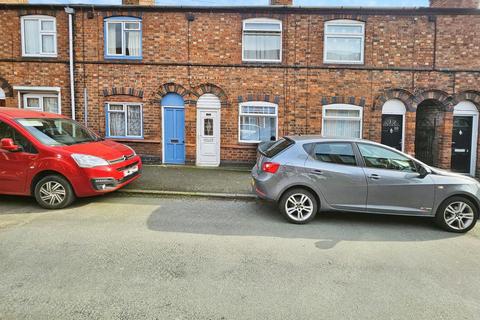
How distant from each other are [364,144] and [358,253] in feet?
6.97

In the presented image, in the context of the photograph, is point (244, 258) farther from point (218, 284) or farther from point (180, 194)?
point (180, 194)

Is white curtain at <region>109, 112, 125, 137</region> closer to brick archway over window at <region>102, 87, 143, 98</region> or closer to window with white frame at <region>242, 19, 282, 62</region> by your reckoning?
brick archway over window at <region>102, 87, 143, 98</region>

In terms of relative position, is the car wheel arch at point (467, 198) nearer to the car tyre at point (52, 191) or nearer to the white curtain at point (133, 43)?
the car tyre at point (52, 191)

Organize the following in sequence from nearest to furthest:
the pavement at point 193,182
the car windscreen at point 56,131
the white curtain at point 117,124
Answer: the car windscreen at point 56,131 → the pavement at point 193,182 → the white curtain at point 117,124

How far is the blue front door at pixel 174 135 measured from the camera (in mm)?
10523

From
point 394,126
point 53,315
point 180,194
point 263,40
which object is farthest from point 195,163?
point 53,315

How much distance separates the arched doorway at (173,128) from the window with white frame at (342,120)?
5.20 m

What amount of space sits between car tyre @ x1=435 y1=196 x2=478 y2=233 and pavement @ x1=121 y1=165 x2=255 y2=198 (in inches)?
145

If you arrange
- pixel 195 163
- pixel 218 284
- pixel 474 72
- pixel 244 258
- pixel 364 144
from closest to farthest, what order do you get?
1. pixel 218 284
2. pixel 244 258
3. pixel 364 144
4. pixel 474 72
5. pixel 195 163

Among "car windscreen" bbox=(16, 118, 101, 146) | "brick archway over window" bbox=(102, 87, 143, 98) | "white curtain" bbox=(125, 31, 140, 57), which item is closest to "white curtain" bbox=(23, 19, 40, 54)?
"brick archway over window" bbox=(102, 87, 143, 98)

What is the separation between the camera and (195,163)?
34.6ft

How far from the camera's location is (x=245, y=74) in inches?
403

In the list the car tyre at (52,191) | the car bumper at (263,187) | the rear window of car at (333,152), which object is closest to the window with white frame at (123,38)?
the car tyre at (52,191)

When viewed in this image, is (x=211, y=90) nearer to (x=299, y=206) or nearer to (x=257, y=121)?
(x=257, y=121)
